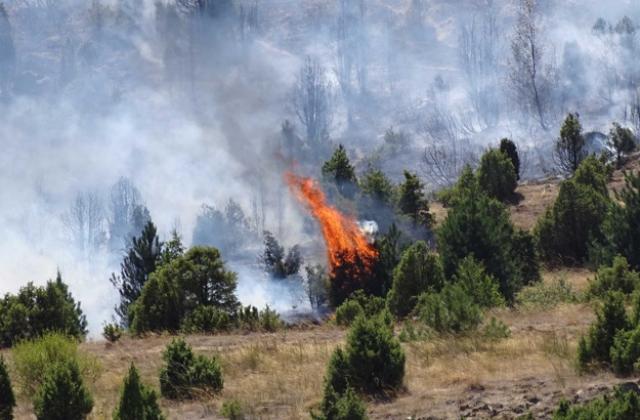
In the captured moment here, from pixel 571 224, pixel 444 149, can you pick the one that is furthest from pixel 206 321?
pixel 444 149

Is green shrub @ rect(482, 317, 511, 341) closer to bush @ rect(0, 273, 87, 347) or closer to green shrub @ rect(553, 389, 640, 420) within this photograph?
green shrub @ rect(553, 389, 640, 420)

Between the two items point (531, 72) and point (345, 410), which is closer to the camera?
point (345, 410)

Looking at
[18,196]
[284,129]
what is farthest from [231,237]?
[18,196]

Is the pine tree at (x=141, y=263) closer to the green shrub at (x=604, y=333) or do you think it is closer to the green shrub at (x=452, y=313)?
the green shrub at (x=452, y=313)

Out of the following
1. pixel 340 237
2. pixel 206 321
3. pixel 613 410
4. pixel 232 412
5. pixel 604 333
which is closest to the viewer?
pixel 613 410

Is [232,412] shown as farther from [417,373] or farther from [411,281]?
[411,281]

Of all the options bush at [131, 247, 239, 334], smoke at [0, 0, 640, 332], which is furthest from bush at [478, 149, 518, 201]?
smoke at [0, 0, 640, 332]

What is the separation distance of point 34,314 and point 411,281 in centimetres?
971

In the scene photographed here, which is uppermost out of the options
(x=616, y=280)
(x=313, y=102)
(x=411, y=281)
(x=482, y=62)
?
(x=482, y=62)

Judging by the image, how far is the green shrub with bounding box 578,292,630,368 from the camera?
552 inches

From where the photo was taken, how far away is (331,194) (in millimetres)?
46250

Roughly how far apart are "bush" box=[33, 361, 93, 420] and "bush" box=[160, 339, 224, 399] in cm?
211

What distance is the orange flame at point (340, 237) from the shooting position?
3228cm

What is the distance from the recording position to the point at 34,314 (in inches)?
898
